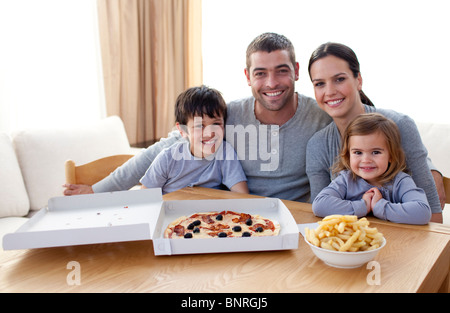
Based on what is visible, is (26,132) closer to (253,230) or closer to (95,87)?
(95,87)

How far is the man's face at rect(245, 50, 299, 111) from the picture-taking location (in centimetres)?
192

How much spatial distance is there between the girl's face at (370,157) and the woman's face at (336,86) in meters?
0.24

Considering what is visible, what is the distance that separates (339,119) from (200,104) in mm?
577

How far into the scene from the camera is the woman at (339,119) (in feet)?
5.32

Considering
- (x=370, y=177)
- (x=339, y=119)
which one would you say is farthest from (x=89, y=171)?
(x=370, y=177)

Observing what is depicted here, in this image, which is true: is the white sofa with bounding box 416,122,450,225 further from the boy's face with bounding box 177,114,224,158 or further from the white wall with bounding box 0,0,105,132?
the white wall with bounding box 0,0,105,132

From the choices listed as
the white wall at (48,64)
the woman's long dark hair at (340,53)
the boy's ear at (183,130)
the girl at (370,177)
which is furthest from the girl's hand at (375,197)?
the white wall at (48,64)

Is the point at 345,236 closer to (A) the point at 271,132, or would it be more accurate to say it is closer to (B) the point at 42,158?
(A) the point at 271,132

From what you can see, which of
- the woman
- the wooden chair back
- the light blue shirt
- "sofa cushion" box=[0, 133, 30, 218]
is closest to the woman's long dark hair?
the woman

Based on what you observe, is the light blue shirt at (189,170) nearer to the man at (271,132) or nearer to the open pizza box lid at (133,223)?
the man at (271,132)

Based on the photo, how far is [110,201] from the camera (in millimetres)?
1438

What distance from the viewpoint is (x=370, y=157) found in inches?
58.1

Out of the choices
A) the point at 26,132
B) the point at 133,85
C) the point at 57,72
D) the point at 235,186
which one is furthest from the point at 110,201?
the point at 133,85
